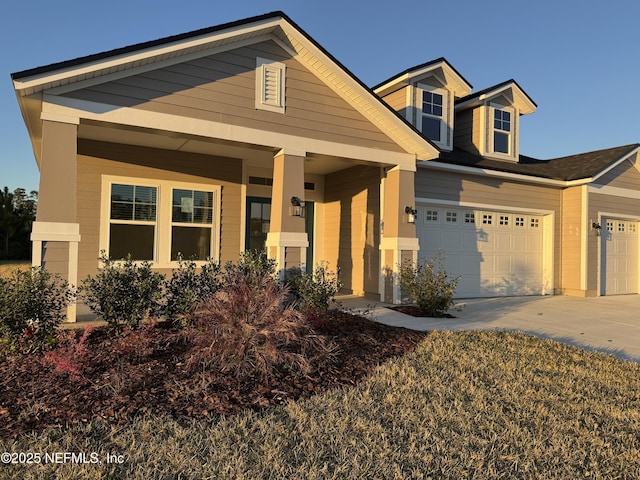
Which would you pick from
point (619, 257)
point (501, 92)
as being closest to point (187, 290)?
point (501, 92)

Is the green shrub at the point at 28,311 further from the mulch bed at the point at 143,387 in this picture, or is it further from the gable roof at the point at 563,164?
the gable roof at the point at 563,164

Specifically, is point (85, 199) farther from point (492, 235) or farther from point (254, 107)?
point (492, 235)

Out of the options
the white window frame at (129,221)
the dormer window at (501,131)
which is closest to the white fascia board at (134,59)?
the white window frame at (129,221)

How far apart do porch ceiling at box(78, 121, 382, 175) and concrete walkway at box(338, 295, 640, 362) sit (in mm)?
3298

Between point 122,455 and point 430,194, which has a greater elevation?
point 430,194

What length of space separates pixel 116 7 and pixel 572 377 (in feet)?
36.6

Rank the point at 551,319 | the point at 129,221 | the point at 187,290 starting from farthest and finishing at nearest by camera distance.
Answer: the point at 129,221 → the point at 551,319 → the point at 187,290

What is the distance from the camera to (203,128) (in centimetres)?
696

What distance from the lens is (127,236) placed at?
857cm

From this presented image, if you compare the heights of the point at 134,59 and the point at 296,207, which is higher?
the point at 134,59

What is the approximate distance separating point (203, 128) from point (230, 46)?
1544mm

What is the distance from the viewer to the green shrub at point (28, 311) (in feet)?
15.5

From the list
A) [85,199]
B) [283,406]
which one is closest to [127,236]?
[85,199]

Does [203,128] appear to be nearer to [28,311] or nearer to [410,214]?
[28,311]
